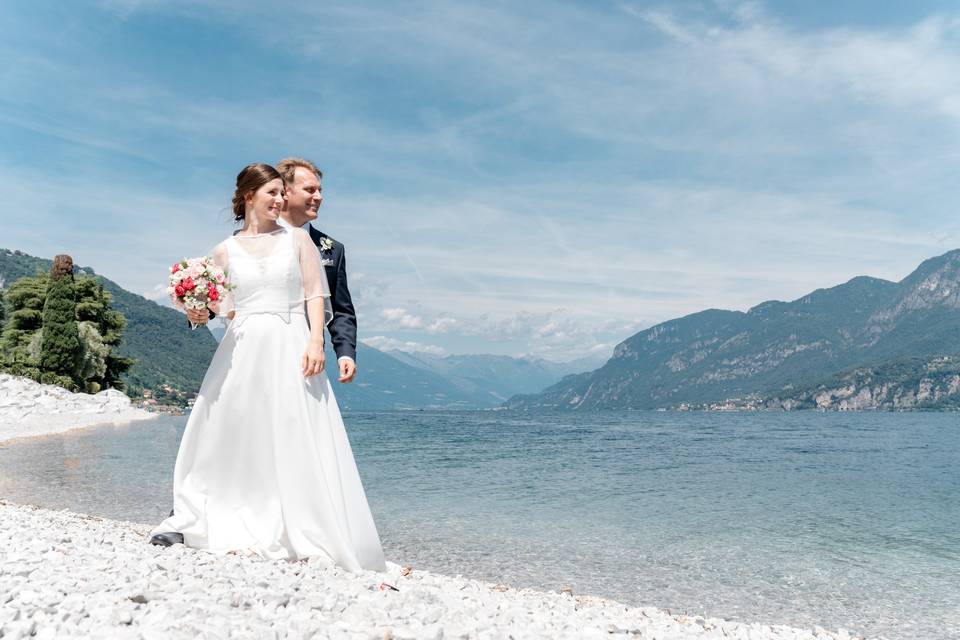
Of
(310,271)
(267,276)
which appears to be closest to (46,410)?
(267,276)

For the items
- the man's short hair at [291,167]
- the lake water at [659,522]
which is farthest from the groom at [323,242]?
the lake water at [659,522]

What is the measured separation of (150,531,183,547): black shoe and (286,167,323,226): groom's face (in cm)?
314

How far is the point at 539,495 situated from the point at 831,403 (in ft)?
635

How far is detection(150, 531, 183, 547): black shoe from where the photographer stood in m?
5.80

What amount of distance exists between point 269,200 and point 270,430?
209 cm

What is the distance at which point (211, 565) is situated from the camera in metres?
4.95

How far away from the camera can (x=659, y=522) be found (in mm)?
14750

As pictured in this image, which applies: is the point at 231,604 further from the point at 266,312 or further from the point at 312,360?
the point at 266,312

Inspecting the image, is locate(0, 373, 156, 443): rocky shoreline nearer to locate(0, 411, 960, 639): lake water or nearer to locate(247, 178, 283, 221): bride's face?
locate(0, 411, 960, 639): lake water

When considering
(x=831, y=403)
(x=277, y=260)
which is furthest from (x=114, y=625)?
(x=831, y=403)

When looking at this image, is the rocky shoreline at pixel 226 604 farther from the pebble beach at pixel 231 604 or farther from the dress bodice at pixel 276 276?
the dress bodice at pixel 276 276

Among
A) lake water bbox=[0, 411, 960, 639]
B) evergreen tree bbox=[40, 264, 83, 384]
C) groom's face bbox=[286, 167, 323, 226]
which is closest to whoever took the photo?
groom's face bbox=[286, 167, 323, 226]

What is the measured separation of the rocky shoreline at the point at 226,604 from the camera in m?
3.67

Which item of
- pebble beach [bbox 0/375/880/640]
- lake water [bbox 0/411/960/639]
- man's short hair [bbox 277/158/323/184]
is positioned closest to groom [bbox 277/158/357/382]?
man's short hair [bbox 277/158/323/184]
